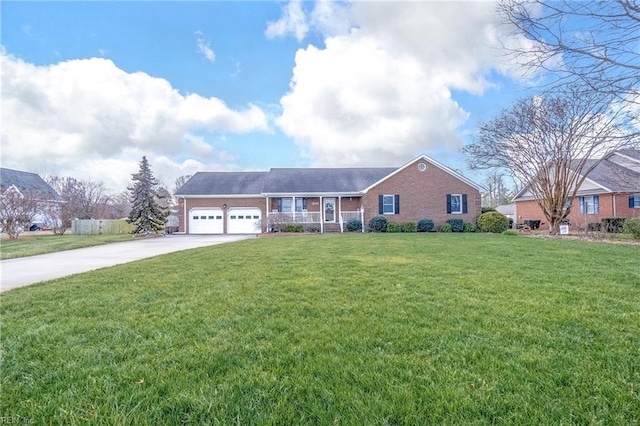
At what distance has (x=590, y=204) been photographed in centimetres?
2339

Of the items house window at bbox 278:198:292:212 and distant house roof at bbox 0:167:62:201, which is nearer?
house window at bbox 278:198:292:212

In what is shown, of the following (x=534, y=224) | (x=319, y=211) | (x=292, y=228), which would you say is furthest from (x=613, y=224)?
(x=292, y=228)

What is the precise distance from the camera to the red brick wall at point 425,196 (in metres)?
22.3

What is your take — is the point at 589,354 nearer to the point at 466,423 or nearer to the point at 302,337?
the point at 466,423

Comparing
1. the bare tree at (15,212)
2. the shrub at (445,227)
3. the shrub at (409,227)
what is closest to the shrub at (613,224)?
the shrub at (445,227)

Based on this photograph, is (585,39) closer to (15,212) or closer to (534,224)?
(15,212)

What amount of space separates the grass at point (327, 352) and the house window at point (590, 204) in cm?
2271

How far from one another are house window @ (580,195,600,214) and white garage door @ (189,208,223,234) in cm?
2848

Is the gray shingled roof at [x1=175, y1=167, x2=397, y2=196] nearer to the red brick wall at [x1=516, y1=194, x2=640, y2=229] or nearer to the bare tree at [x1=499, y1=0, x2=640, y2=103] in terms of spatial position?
the red brick wall at [x1=516, y1=194, x2=640, y2=229]

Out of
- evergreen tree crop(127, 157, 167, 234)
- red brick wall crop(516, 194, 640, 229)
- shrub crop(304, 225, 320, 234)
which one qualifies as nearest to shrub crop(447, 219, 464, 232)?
red brick wall crop(516, 194, 640, 229)

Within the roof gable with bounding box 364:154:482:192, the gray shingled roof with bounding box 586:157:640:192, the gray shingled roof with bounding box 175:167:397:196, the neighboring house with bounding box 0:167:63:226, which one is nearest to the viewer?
the gray shingled roof with bounding box 586:157:640:192

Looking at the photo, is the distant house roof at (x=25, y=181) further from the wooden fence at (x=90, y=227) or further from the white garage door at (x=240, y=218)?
the white garage door at (x=240, y=218)

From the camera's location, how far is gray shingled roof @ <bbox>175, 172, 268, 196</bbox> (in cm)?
2547

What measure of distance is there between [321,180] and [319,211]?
2874 mm
